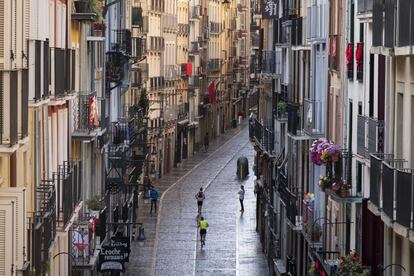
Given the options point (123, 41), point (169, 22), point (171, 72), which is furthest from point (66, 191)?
point (171, 72)

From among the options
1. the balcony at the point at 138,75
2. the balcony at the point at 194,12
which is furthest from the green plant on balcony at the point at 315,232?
the balcony at the point at 194,12

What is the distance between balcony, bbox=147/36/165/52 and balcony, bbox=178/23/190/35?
1159 centimetres

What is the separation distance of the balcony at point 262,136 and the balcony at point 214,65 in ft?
195

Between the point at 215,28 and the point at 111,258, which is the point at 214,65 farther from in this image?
the point at 111,258

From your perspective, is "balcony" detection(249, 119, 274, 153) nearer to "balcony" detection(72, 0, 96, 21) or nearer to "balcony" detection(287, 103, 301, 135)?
"balcony" detection(287, 103, 301, 135)

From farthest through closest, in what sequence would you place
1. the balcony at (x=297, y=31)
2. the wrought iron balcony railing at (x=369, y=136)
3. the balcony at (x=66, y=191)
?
1. the balcony at (x=297, y=31)
2. the balcony at (x=66, y=191)
3. the wrought iron balcony railing at (x=369, y=136)

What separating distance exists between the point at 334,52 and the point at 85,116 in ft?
25.9

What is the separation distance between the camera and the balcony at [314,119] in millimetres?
54281

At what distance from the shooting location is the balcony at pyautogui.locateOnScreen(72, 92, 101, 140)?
51188mm

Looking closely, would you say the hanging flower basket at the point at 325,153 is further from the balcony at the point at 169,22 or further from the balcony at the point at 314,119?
the balcony at the point at 169,22

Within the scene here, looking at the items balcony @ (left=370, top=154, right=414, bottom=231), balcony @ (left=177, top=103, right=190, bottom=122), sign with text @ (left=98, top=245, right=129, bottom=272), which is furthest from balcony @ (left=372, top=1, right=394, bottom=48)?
balcony @ (left=177, top=103, right=190, bottom=122)

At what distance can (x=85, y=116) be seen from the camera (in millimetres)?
52344

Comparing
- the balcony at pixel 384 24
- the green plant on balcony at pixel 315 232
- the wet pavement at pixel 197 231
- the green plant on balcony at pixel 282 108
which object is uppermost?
the balcony at pixel 384 24

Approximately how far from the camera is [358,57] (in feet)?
141
